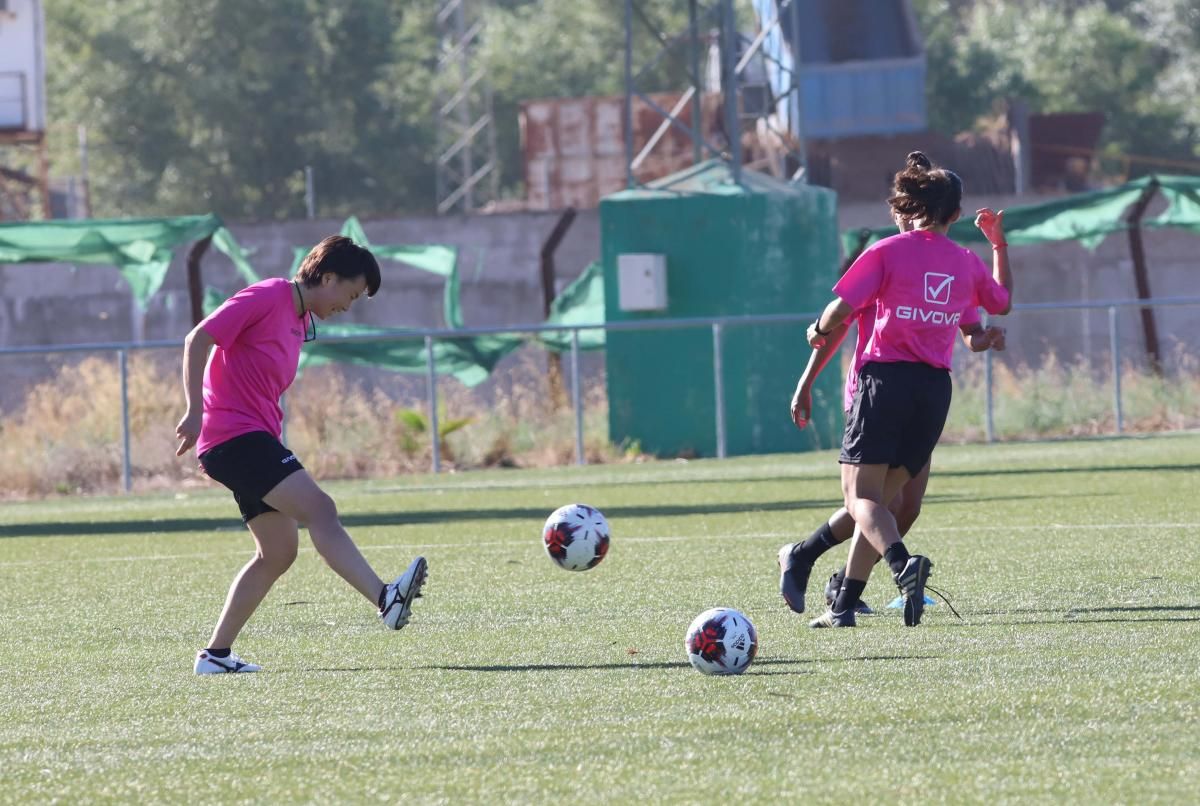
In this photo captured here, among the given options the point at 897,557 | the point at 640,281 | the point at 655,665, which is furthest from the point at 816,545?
the point at 640,281

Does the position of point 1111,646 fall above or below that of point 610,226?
below

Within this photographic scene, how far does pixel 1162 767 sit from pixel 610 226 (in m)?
17.5

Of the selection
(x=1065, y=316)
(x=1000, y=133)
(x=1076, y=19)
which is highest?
(x=1076, y=19)

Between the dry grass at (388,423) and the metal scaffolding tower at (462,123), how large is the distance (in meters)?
28.4

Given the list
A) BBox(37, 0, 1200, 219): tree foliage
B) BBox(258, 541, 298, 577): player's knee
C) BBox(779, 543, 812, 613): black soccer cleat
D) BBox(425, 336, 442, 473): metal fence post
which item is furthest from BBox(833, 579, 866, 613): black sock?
BBox(37, 0, 1200, 219): tree foliage

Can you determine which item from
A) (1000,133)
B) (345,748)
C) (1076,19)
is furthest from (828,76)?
(345,748)

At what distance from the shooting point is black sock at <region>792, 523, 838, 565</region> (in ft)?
28.8

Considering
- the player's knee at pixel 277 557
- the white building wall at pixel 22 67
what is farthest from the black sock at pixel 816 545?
the white building wall at pixel 22 67

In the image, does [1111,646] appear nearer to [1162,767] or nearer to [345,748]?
[1162,767]

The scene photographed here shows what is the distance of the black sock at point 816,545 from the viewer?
28.8 feet

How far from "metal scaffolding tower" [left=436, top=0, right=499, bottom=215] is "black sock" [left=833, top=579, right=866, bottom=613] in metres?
42.9

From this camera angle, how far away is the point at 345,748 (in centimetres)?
605

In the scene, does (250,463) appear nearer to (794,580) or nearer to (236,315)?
(236,315)

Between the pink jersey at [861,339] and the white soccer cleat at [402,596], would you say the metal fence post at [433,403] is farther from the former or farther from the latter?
the white soccer cleat at [402,596]
